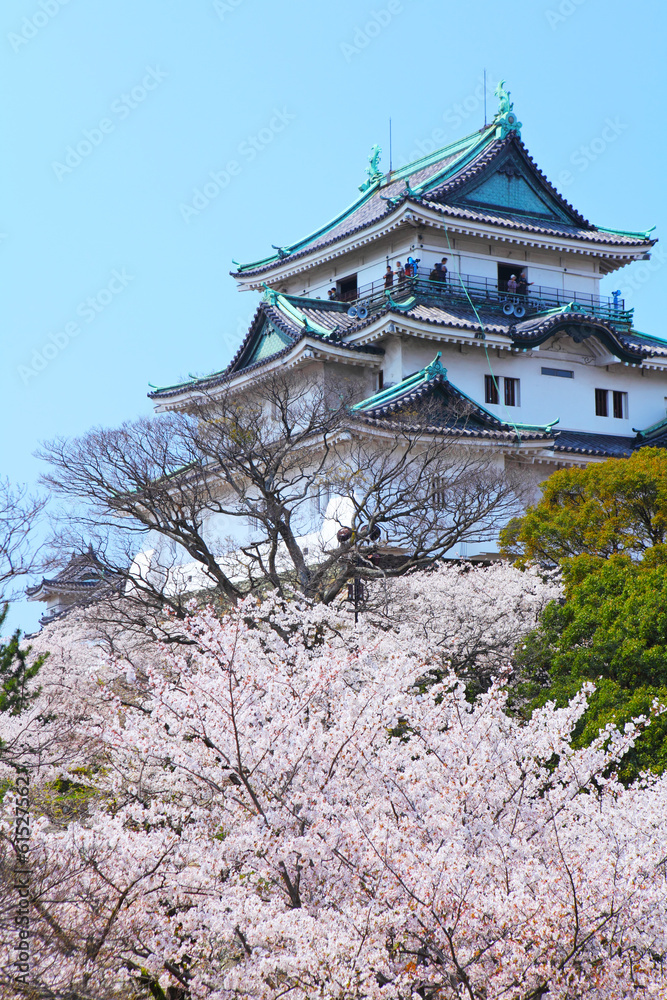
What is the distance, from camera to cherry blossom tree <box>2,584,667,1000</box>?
7.85 meters

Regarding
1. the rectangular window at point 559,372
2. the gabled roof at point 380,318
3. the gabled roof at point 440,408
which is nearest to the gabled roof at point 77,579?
the gabled roof at point 380,318

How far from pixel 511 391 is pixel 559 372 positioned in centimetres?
187

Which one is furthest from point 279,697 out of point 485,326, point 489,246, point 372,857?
point 489,246

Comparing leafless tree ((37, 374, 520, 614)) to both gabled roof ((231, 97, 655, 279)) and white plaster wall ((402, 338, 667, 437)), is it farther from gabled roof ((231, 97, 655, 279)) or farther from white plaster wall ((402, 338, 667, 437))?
gabled roof ((231, 97, 655, 279))

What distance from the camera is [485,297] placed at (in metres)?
34.2

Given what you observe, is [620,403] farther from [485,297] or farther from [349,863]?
[349,863]

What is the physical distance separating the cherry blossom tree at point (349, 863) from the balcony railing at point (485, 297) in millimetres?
23178

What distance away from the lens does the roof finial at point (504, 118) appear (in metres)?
36.8

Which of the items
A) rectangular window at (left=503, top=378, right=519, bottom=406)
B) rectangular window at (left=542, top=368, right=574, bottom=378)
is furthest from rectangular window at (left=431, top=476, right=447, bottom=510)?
rectangular window at (left=542, top=368, right=574, bottom=378)

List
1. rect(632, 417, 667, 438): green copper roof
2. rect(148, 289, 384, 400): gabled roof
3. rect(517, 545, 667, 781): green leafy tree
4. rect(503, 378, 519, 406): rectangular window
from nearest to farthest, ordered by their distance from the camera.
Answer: rect(517, 545, 667, 781): green leafy tree → rect(148, 289, 384, 400): gabled roof → rect(503, 378, 519, 406): rectangular window → rect(632, 417, 667, 438): green copper roof

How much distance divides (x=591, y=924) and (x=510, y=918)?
67 centimetres

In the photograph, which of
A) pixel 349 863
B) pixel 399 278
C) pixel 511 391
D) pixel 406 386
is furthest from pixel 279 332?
pixel 349 863

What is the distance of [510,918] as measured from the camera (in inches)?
303

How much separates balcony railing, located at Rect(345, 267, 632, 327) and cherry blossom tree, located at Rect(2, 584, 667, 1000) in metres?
23.2
